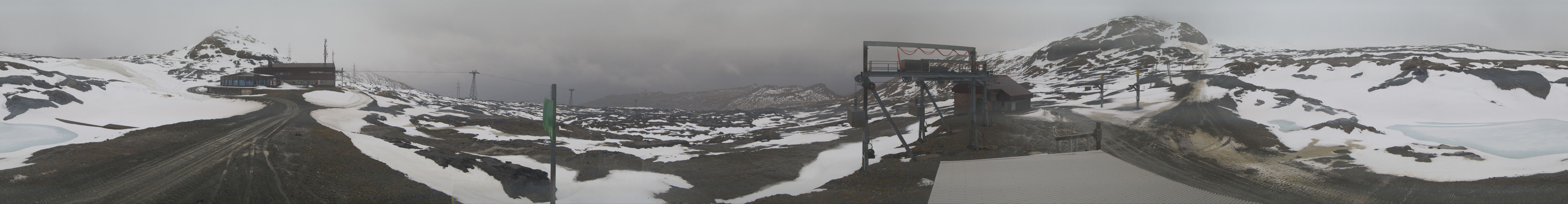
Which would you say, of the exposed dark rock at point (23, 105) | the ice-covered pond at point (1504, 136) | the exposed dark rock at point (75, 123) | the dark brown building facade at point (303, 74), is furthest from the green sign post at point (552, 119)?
the dark brown building facade at point (303, 74)

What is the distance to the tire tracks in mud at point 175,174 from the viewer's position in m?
13.4

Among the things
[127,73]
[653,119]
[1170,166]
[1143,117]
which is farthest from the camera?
[127,73]

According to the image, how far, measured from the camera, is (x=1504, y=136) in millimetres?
22453

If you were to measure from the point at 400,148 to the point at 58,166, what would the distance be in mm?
9098

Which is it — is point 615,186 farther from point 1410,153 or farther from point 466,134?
point 1410,153

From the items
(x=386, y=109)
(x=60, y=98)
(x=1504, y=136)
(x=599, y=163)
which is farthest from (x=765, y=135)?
(x=60, y=98)

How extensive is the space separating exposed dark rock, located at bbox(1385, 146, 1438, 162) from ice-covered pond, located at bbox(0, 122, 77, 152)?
47.8m

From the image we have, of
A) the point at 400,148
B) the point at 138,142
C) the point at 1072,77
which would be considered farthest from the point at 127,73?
the point at 1072,77

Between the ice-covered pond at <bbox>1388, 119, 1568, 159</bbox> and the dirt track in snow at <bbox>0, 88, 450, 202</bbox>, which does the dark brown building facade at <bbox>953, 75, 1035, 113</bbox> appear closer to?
the ice-covered pond at <bbox>1388, 119, 1568, 159</bbox>

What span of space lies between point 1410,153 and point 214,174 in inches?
1521

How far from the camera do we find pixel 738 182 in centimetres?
2070

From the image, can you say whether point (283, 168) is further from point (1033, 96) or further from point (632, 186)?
point (1033, 96)

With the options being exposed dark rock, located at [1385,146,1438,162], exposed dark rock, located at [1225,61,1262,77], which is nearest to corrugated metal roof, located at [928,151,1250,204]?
exposed dark rock, located at [1385,146,1438,162]

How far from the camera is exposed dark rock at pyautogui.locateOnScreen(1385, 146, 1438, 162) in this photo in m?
18.9
